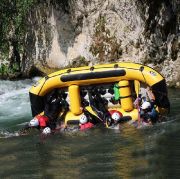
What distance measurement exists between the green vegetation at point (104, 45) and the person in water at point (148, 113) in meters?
6.90

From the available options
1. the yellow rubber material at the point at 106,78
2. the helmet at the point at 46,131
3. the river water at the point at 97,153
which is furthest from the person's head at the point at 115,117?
the helmet at the point at 46,131

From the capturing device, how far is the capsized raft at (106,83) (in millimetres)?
12641

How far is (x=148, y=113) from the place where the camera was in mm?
12344

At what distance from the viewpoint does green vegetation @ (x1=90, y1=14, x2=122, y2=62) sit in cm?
1925

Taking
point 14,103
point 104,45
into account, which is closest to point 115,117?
point 14,103

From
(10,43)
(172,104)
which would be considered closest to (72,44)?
(10,43)

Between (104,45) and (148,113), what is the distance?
25.1 feet

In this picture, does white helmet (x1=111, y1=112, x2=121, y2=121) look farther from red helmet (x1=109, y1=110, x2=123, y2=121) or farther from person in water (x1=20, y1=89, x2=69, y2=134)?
person in water (x1=20, y1=89, x2=69, y2=134)

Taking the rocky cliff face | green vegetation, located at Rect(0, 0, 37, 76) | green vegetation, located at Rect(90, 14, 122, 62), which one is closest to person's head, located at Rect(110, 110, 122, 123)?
the rocky cliff face

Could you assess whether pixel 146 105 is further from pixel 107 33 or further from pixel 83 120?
pixel 107 33

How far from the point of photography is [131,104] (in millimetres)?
13062

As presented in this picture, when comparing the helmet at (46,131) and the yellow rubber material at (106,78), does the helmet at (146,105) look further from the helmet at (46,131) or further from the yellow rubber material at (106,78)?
the helmet at (46,131)

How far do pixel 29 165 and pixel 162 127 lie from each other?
3459mm

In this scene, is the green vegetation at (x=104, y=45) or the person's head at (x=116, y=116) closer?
the person's head at (x=116, y=116)
